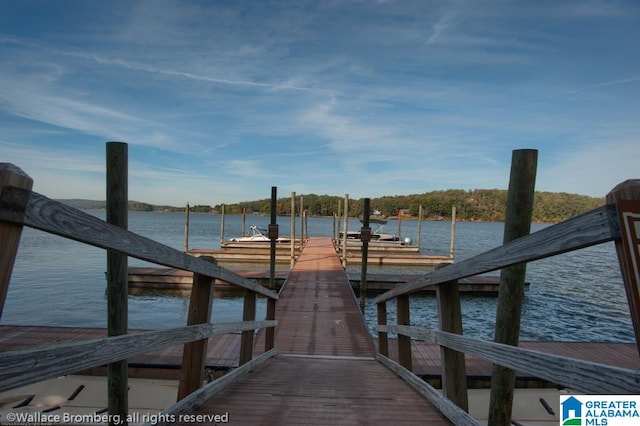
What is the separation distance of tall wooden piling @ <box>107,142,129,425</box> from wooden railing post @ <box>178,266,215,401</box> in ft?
1.75

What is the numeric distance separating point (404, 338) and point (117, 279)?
8.73 ft

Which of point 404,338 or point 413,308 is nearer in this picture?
point 404,338

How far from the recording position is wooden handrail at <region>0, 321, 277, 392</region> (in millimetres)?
1108

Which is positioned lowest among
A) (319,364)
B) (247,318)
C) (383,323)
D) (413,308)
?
(413,308)

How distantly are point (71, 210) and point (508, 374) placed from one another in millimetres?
2465

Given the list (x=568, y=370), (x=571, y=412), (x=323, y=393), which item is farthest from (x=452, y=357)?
(x=568, y=370)

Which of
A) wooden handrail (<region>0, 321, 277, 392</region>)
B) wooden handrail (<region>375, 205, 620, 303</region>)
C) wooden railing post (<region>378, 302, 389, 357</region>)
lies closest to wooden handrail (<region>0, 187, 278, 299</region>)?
wooden handrail (<region>0, 321, 277, 392</region>)

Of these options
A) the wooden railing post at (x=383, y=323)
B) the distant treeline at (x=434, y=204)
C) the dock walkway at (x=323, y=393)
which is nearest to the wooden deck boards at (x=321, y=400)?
the dock walkway at (x=323, y=393)

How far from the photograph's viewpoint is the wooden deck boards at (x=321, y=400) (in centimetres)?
272

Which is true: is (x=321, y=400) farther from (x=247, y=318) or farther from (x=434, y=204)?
(x=434, y=204)

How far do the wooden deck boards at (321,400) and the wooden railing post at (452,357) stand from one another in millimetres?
190

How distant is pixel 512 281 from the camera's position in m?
2.49

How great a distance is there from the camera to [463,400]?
2.61 metres

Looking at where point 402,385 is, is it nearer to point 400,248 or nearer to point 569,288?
point 569,288
